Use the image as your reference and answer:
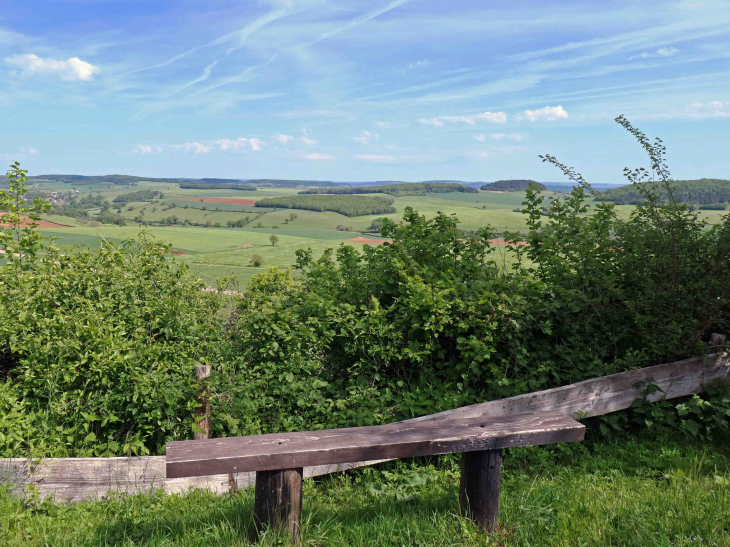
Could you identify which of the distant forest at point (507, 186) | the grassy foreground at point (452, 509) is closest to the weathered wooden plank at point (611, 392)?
the grassy foreground at point (452, 509)

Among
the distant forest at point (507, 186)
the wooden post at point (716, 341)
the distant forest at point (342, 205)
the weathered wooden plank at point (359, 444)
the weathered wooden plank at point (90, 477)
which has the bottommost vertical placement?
the weathered wooden plank at point (90, 477)

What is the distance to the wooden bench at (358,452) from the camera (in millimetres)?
2779

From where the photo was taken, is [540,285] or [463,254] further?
[463,254]

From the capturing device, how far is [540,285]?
5.69m

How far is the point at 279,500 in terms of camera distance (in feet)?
9.78

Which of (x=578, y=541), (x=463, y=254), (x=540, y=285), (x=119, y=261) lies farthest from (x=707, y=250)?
(x=119, y=261)

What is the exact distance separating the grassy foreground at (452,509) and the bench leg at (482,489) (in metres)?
0.09

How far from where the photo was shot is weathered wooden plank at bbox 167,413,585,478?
2736mm

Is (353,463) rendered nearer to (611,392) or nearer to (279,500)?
(279,500)

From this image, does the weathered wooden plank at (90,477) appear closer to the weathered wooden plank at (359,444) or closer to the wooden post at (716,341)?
the weathered wooden plank at (359,444)

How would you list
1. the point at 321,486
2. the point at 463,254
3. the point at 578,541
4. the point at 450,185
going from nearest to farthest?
the point at 578,541 → the point at 321,486 → the point at 463,254 → the point at 450,185

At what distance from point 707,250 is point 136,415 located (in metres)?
6.02

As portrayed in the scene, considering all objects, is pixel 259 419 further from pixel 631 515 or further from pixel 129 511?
pixel 631 515

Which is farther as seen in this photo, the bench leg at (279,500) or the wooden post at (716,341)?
the wooden post at (716,341)
